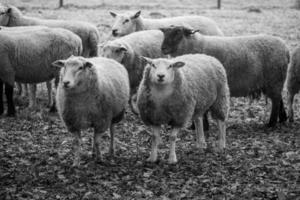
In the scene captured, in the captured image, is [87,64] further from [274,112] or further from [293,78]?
[293,78]

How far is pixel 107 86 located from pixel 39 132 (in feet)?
7.54

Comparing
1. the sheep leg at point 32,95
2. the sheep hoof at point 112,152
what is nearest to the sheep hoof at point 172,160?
the sheep hoof at point 112,152

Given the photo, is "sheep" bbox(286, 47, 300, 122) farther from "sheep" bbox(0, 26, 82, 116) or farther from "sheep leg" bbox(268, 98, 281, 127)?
"sheep" bbox(0, 26, 82, 116)

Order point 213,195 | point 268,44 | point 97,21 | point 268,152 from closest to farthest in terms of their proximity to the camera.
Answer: point 213,195 → point 268,152 → point 268,44 → point 97,21

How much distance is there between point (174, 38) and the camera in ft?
35.5

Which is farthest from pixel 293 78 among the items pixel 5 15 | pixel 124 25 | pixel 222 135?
pixel 5 15

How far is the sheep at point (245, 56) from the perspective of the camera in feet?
34.9

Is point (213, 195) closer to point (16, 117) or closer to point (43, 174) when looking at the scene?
point (43, 174)

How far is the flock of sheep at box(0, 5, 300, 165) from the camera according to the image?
7.91 metres

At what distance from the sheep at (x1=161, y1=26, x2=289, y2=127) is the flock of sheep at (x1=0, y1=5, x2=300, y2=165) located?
0.02 m

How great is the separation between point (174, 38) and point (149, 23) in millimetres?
3204

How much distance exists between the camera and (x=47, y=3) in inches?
1067

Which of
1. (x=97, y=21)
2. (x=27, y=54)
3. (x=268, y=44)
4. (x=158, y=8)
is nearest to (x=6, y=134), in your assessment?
(x=27, y=54)

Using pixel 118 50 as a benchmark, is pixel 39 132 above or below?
below
